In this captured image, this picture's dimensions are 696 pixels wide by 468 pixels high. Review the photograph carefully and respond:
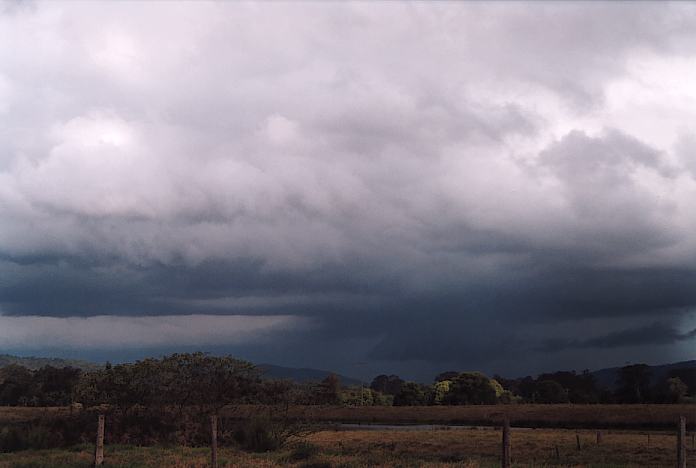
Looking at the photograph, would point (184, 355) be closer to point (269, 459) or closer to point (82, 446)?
point (82, 446)

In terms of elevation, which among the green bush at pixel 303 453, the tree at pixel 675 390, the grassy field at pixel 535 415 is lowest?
the grassy field at pixel 535 415

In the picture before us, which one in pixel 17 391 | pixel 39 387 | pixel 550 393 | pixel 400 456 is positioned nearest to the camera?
pixel 400 456

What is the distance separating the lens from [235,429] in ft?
140

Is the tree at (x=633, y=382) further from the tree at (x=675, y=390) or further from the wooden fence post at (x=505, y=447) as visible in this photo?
the wooden fence post at (x=505, y=447)

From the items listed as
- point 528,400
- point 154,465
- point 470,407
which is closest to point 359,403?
point 470,407

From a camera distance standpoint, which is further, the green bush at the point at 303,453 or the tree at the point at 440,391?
the tree at the point at 440,391

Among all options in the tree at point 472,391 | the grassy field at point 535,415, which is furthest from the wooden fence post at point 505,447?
the tree at point 472,391

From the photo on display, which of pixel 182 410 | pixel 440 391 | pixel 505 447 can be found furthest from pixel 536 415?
pixel 505 447

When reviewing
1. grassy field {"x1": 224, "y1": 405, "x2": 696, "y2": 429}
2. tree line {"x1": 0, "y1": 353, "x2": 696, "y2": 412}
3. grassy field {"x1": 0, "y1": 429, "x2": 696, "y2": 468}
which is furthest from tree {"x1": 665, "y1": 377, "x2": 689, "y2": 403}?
grassy field {"x1": 0, "y1": 429, "x2": 696, "y2": 468}

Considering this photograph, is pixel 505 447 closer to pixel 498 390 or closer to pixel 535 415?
pixel 535 415

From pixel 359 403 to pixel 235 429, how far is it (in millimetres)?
90737

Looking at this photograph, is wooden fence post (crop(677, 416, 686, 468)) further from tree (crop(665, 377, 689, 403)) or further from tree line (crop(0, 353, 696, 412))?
tree (crop(665, 377, 689, 403))

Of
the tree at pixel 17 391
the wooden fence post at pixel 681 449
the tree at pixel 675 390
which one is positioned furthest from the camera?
the tree at pixel 675 390

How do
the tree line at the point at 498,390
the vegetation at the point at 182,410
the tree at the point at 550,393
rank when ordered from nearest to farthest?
the vegetation at the point at 182,410, the tree line at the point at 498,390, the tree at the point at 550,393
